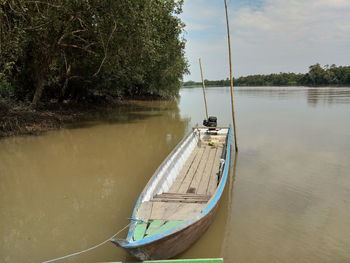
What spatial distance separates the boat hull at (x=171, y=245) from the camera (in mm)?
2719

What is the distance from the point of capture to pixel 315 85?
7788 cm

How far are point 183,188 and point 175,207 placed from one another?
4.04ft

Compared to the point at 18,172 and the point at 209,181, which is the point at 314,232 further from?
the point at 18,172

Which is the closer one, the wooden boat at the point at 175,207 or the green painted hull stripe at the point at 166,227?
the wooden boat at the point at 175,207

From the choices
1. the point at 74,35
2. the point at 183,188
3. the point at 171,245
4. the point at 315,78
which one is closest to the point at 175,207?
the point at 171,245

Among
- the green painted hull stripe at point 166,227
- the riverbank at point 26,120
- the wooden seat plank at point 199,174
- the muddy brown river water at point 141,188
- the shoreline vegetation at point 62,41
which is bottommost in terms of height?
the muddy brown river water at point 141,188

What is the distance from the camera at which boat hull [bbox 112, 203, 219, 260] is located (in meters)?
2.72

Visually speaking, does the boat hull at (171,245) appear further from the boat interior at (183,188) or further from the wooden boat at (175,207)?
the boat interior at (183,188)

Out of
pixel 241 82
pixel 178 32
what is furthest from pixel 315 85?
pixel 178 32

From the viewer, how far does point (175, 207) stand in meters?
3.74

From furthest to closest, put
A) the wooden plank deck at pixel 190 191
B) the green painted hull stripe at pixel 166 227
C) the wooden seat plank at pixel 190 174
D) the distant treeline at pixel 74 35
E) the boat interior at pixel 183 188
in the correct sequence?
1. the distant treeline at pixel 74 35
2. the wooden seat plank at pixel 190 174
3. the wooden plank deck at pixel 190 191
4. the boat interior at pixel 183 188
5. the green painted hull stripe at pixel 166 227

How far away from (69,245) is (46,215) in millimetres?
1078

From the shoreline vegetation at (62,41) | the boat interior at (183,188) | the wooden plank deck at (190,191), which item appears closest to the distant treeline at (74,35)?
the shoreline vegetation at (62,41)

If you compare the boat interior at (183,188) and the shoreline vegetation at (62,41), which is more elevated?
the shoreline vegetation at (62,41)
